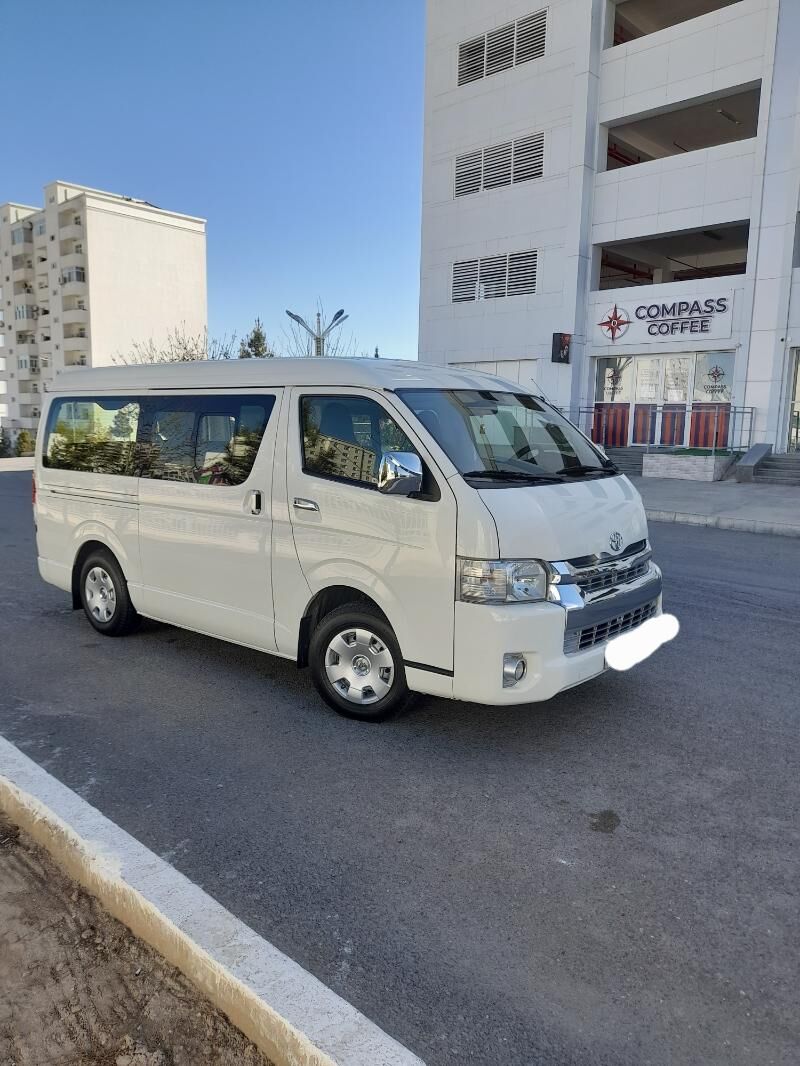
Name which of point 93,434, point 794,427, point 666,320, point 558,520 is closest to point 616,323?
point 666,320

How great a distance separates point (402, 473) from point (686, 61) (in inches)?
943

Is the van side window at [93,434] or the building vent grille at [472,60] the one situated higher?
the building vent grille at [472,60]

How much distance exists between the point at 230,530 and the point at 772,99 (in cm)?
2221

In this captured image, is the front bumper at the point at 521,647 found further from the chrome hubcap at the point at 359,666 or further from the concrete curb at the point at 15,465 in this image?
the concrete curb at the point at 15,465

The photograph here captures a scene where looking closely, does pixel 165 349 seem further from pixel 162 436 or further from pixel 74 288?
pixel 162 436

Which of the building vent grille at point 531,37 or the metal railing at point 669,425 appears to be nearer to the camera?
the metal railing at point 669,425

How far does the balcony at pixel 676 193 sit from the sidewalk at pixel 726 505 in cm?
860

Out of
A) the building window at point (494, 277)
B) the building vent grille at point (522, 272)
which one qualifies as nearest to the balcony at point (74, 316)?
the building window at point (494, 277)

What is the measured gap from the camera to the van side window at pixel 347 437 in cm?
434

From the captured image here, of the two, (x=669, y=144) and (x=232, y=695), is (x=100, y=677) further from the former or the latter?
(x=669, y=144)

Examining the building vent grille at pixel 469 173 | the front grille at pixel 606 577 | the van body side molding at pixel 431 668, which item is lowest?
the van body side molding at pixel 431 668

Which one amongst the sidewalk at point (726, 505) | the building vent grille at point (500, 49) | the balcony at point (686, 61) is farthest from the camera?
the building vent grille at point (500, 49)

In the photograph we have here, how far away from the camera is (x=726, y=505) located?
14.7 meters

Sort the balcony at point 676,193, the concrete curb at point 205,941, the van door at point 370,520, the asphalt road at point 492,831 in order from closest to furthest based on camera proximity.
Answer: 1. the concrete curb at point 205,941
2. the asphalt road at point 492,831
3. the van door at point 370,520
4. the balcony at point 676,193
